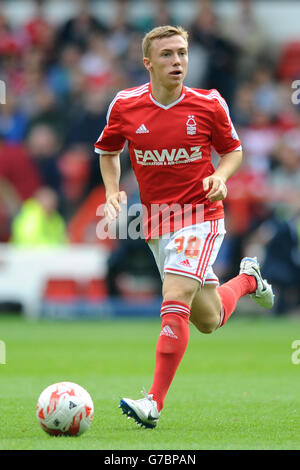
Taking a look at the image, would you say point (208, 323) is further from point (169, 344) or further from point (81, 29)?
point (81, 29)

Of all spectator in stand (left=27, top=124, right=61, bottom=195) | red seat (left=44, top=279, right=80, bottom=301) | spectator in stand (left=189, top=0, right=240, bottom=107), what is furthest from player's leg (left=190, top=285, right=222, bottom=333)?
spectator in stand (left=189, top=0, right=240, bottom=107)

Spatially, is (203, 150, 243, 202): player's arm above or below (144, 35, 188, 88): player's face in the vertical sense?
below

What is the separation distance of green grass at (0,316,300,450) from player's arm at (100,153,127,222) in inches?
53.6

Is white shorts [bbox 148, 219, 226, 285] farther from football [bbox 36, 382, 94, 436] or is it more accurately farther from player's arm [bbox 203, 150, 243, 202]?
football [bbox 36, 382, 94, 436]

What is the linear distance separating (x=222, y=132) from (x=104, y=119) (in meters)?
11.3

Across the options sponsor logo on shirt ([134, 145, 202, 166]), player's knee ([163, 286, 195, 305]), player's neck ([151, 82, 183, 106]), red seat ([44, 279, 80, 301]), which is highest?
player's neck ([151, 82, 183, 106])

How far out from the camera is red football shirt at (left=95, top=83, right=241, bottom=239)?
21.9 ft

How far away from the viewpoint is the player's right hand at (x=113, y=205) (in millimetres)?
6410

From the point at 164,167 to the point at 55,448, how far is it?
2134mm

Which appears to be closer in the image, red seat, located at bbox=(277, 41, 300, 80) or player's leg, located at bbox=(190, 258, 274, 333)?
player's leg, located at bbox=(190, 258, 274, 333)

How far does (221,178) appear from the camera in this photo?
636cm

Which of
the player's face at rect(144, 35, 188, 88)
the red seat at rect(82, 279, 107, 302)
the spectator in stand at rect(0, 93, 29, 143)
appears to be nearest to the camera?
the player's face at rect(144, 35, 188, 88)

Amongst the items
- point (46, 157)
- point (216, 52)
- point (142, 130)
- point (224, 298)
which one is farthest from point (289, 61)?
point (142, 130)

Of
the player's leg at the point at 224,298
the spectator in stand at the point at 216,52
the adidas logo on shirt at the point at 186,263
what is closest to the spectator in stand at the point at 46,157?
the spectator in stand at the point at 216,52
